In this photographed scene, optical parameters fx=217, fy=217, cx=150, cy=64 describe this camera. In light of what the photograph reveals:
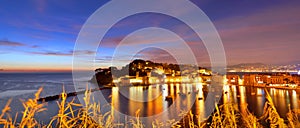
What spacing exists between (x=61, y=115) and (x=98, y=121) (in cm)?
83

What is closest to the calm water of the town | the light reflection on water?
the light reflection on water

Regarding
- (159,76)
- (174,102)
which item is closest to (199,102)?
(174,102)

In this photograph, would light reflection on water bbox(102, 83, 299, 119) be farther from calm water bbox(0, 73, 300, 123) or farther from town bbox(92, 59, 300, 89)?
town bbox(92, 59, 300, 89)

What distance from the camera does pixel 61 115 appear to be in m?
1.21

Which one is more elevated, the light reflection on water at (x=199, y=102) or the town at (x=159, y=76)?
the town at (x=159, y=76)

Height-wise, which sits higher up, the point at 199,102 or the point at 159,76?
the point at 159,76

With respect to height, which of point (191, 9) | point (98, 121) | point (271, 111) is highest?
point (191, 9)

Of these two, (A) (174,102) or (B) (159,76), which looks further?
(B) (159,76)

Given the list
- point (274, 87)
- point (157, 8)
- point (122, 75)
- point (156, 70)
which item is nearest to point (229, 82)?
point (274, 87)

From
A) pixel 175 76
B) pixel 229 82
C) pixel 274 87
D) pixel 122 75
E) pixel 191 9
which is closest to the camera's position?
pixel 191 9

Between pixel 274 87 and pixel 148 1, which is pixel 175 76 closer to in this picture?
pixel 274 87

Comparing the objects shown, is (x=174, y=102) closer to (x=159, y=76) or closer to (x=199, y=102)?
(x=199, y=102)

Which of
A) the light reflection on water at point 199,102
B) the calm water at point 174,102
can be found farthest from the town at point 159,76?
the light reflection on water at point 199,102

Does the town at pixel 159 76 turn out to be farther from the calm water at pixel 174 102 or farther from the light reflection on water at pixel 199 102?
the light reflection on water at pixel 199 102
